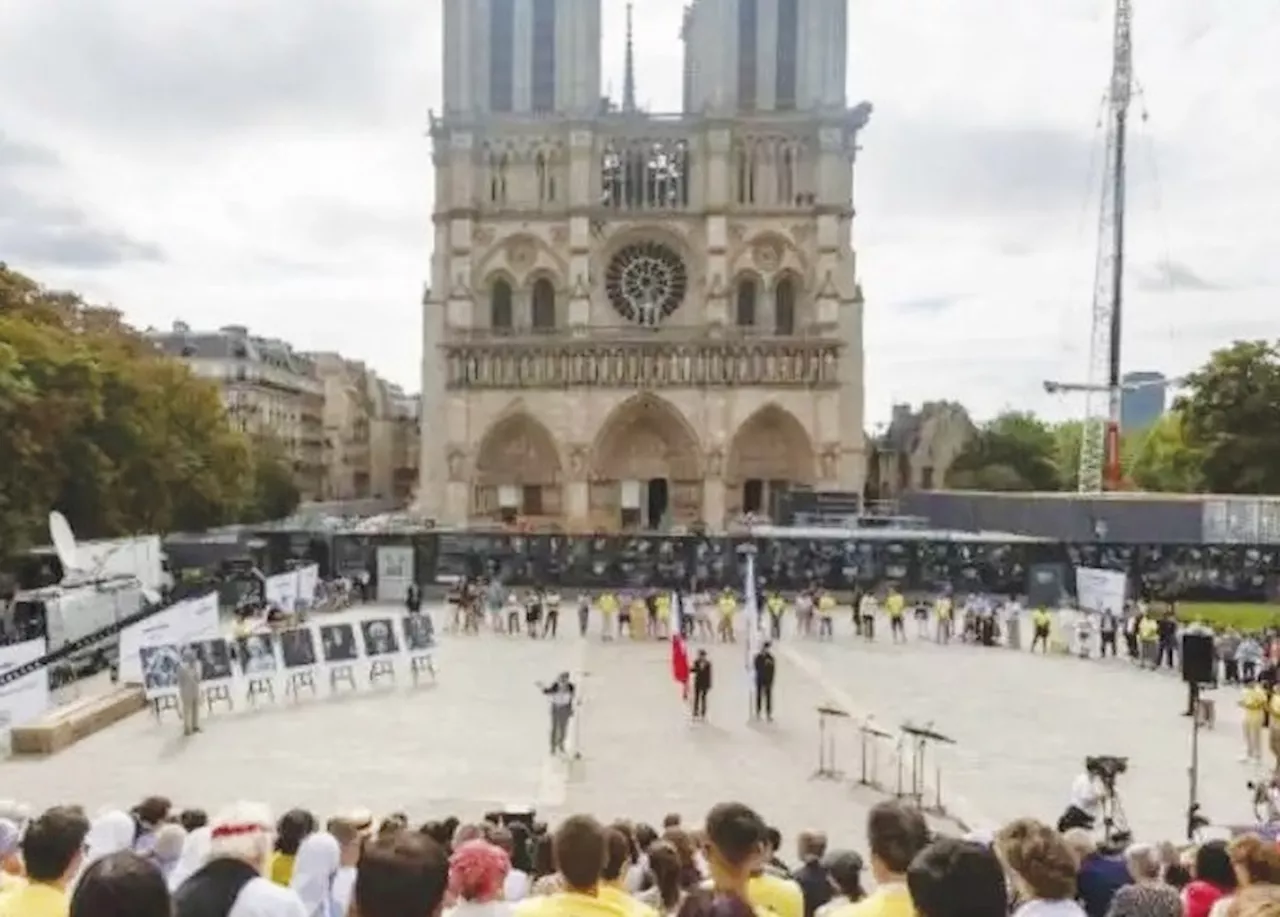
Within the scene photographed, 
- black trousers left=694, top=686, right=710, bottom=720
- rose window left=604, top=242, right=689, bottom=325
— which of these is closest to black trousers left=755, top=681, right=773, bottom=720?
black trousers left=694, top=686, right=710, bottom=720

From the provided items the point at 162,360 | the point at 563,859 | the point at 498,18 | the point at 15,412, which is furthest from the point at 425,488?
the point at 563,859

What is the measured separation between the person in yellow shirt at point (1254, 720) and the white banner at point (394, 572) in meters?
31.6

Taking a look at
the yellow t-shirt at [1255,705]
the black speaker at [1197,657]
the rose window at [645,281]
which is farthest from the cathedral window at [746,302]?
the black speaker at [1197,657]

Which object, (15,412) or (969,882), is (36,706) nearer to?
(15,412)

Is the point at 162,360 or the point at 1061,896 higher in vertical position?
the point at 162,360

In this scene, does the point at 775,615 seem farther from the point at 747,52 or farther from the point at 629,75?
the point at 629,75

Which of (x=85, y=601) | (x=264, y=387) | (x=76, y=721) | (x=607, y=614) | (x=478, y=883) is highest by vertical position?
(x=264, y=387)

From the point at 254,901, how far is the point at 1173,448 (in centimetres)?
8912

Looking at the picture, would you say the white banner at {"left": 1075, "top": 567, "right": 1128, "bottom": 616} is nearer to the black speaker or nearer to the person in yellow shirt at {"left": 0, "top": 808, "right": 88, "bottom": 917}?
the black speaker

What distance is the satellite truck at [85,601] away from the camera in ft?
104

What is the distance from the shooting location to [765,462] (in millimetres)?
81312

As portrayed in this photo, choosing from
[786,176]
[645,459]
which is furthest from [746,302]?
[645,459]

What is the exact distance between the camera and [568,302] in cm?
8188

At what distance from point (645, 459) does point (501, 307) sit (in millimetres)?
11710
